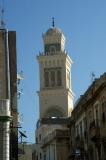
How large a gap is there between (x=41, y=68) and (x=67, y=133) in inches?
1430

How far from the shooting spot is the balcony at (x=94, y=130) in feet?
147

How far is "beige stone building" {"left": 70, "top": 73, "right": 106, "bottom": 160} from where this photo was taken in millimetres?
43906

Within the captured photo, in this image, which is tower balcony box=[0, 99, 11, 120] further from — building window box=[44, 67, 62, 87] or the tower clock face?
the tower clock face

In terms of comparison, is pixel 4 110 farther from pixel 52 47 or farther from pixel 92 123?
pixel 52 47

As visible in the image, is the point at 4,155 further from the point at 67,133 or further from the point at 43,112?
the point at 43,112

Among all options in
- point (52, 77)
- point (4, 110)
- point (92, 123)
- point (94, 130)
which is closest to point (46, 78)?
point (52, 77)

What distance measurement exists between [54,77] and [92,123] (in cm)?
6195

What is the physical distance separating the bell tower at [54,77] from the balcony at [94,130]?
56639mm

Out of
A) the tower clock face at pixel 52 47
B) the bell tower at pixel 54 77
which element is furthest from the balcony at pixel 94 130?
the tower clock face at pixel 52 47

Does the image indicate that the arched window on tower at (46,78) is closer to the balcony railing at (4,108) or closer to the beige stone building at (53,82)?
the beige stone building at (53,82)

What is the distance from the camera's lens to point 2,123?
130 feet

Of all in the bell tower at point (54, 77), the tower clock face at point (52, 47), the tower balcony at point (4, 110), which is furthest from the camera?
the tower clock face at point (52, 47)

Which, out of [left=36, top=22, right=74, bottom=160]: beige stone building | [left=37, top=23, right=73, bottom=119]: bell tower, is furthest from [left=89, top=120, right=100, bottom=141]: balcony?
[left=37, top=23, right=73, bottom=119]: bell tower

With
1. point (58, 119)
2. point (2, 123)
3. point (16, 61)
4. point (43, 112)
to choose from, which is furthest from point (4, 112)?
point (43, 112)
